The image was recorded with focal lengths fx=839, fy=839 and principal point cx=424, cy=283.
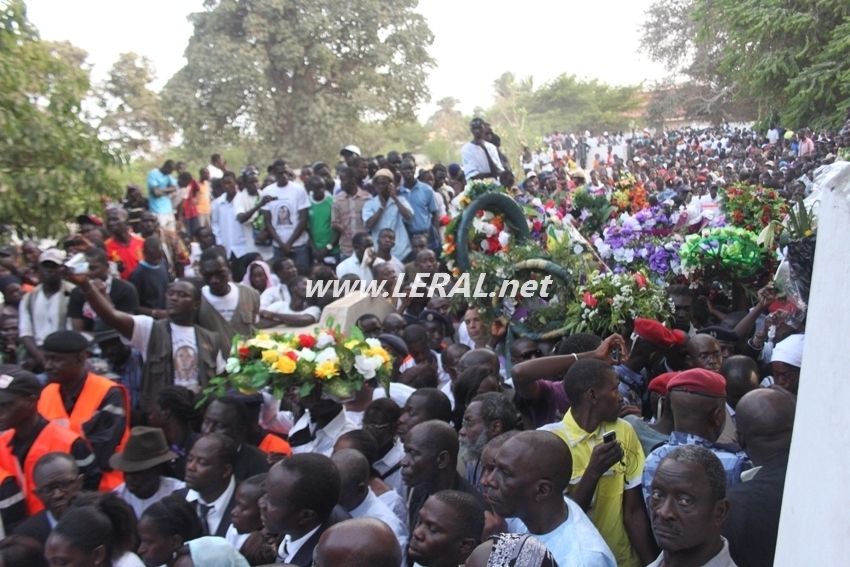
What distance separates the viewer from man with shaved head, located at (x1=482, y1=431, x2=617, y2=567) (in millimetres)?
3086

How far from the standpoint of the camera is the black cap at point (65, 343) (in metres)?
5.01

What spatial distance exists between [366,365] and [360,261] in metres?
4.52

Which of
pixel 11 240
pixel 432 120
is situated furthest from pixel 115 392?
pixel 432 120

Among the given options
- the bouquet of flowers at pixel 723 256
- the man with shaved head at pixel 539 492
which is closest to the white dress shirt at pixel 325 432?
the man with shaved head at pixel 539 492

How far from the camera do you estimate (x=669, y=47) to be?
38.2 m

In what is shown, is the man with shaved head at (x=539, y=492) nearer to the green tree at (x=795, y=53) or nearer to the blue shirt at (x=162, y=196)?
the green tree at (x=795, y=53)

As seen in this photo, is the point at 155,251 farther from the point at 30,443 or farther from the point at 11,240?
the point at 30,443

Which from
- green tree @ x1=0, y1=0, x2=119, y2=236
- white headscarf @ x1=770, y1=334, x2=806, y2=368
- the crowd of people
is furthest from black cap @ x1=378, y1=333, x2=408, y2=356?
green tree @ x1=0, y1=0, x2=119, y2=236

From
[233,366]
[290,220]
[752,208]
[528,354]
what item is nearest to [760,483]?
[528,354]

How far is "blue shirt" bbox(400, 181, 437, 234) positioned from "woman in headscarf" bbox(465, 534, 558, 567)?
8827 mm

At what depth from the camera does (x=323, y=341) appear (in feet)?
17.1

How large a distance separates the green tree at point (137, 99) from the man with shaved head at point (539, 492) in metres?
20.7

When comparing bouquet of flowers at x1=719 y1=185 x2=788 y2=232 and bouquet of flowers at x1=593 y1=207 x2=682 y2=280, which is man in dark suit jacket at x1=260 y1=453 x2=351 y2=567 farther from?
bouquet of flowers at x1=719 y1=185 x2=788 y2=232

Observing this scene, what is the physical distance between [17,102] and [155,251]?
5.78 feet
